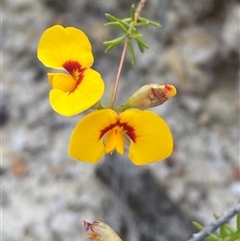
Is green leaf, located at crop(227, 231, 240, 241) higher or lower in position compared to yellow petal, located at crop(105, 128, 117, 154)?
lower

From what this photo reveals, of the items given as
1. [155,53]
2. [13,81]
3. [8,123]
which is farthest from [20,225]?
[155,53]

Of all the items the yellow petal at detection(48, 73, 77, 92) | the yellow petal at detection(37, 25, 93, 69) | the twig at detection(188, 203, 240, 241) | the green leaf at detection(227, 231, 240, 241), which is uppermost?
the yellow petal at detection(37, 25, 93, 69)

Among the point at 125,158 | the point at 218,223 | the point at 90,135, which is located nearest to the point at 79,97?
the point at 90,135

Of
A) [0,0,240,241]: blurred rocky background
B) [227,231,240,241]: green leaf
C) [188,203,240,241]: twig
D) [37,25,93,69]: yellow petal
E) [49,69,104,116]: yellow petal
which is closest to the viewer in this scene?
[49,69,104,116]: yellow petal

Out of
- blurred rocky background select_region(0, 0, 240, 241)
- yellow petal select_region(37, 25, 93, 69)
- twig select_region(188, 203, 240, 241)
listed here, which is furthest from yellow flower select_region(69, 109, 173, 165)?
blurred rocky background select_region(0, 0, 240, 241)

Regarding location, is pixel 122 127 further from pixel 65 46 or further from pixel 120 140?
pixel 65 46

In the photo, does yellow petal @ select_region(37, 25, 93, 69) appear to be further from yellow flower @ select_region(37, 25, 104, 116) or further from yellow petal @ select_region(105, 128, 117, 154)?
yellow petal @ select_region(105, 128, 117, 154)

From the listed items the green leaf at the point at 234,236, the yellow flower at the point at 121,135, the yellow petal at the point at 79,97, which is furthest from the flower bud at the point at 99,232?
the green leaf at the point at 234,236

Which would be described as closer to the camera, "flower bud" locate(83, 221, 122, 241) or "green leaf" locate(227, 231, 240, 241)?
"flower bud" locate(83, 221, 122, 241)
